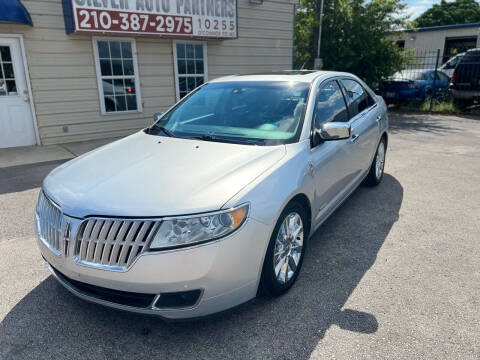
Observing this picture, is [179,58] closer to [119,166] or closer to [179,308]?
[119,166]

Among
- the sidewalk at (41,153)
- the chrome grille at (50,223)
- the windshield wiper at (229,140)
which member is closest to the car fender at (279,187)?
the windshield wiper at (229,140)

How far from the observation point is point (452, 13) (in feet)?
165

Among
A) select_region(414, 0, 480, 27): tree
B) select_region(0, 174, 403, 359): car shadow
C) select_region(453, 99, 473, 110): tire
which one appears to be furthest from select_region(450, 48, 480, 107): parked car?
select_region(414, 0, 480, 27): tree

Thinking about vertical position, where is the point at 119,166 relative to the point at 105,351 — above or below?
above

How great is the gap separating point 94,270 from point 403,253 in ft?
9.13

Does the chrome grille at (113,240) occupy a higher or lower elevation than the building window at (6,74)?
lower

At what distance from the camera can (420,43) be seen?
86.2 ft

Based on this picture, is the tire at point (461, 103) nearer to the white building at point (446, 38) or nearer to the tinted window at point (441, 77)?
the tinted window at point (441, 77)

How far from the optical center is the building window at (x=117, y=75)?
29.1 ft

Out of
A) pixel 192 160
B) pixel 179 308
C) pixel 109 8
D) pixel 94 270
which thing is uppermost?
pixel 109 8

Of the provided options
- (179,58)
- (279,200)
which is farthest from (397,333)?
(179,58)

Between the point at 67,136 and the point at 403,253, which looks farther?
the point at 67,136

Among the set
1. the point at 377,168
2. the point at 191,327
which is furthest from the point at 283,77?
the point at 191,327

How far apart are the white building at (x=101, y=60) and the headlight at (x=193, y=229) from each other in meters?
7.15
